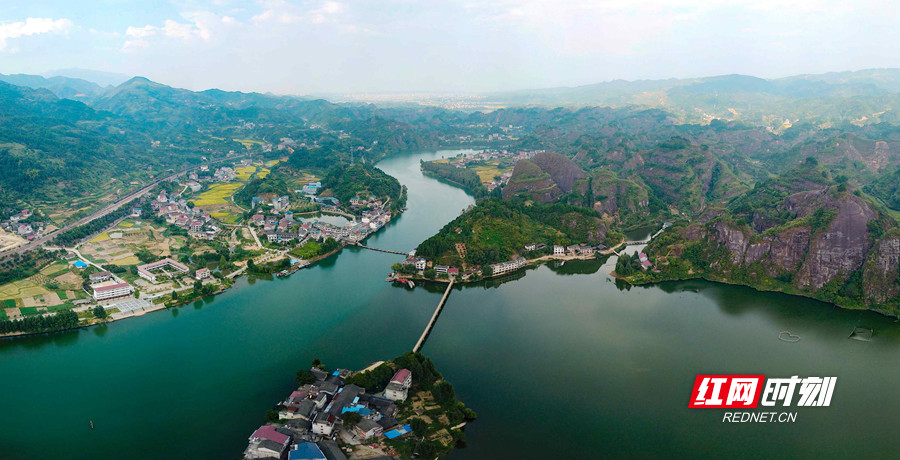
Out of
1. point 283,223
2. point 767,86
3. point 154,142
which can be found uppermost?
point 767,86

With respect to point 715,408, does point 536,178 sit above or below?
above

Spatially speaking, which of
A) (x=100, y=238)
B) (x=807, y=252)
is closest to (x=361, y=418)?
(x=807, y=252)

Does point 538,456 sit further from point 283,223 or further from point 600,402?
point 283,223

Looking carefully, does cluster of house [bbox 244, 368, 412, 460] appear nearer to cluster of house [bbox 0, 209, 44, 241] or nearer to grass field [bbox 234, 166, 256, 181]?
cluster of house [bbox 0, 209, 44, 241]

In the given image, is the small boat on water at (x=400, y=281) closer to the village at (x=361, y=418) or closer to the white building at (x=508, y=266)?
the white building at (x=508, y=266)

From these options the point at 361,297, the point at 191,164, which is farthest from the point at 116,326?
the point at 191,164

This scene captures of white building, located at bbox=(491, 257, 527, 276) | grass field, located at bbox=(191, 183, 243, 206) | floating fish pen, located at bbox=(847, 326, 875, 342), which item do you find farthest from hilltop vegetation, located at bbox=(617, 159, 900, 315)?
grass field, located at bbox=(191, 183, 243, 206)

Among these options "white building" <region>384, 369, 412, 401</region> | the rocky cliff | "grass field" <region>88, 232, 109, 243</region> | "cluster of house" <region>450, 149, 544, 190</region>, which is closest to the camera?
"white building" <region>384, 369, 412, 401</region>
